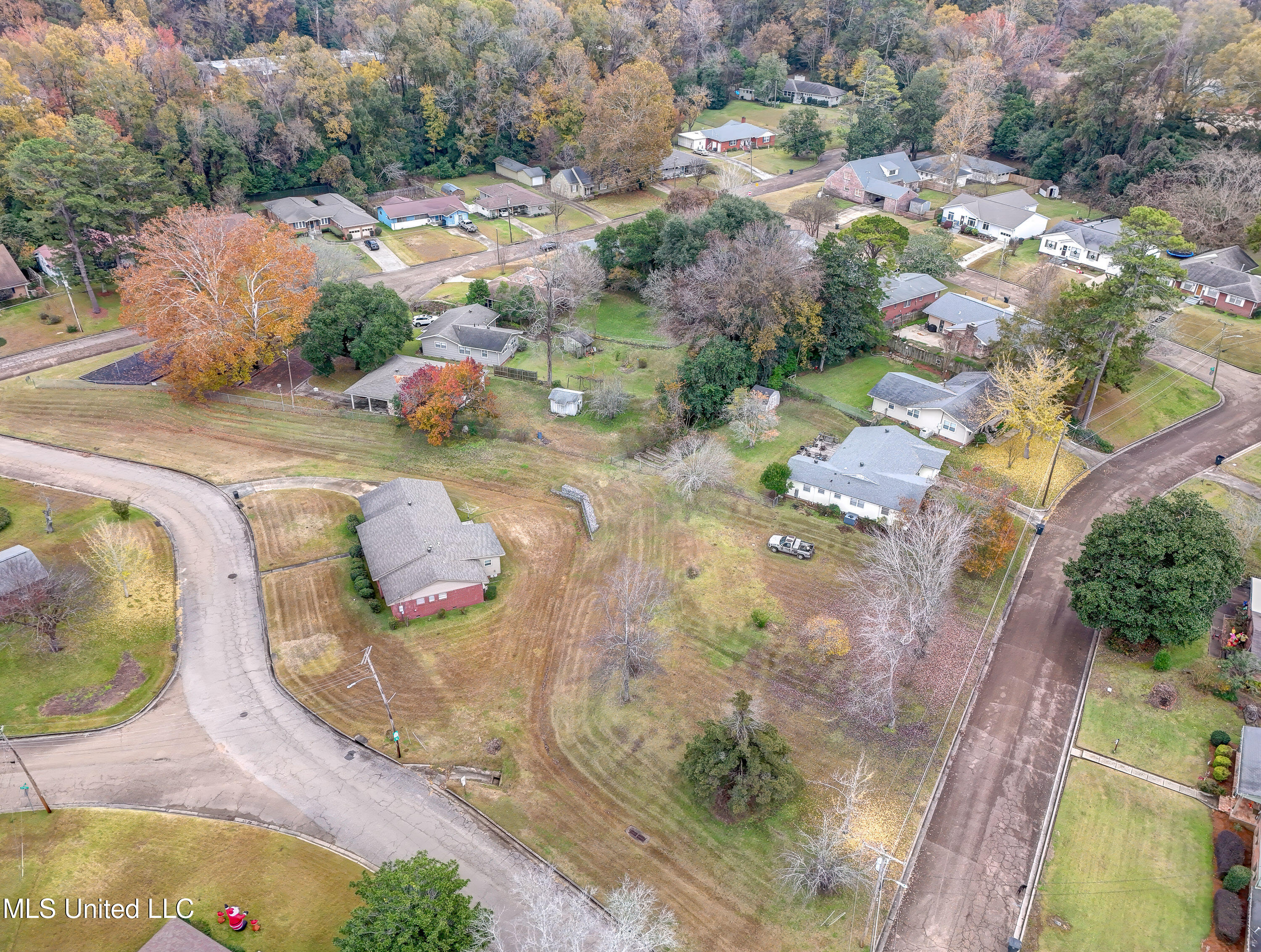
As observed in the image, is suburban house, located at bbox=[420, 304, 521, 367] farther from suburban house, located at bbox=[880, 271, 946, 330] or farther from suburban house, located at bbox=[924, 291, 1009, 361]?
suburban house, located at bbox=[924, 291, 1009, 361]

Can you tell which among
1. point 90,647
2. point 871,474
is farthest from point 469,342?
point 90,647

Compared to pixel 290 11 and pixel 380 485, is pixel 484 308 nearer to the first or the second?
pixel 380 485

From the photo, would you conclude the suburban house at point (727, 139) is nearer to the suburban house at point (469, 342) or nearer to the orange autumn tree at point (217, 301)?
the suburban house at point (469, 342)

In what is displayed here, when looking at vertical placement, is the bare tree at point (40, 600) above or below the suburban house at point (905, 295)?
below

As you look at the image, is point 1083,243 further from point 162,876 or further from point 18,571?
point 18,571

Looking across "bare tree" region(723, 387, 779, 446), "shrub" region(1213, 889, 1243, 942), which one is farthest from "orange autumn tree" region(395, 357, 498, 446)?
"shrub" region(1213, 889, 1243, 942)

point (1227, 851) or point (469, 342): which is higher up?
point (469, 342)

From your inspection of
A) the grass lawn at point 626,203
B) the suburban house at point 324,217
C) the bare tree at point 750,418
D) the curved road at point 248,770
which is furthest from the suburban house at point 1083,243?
the curved road at point 248,770
